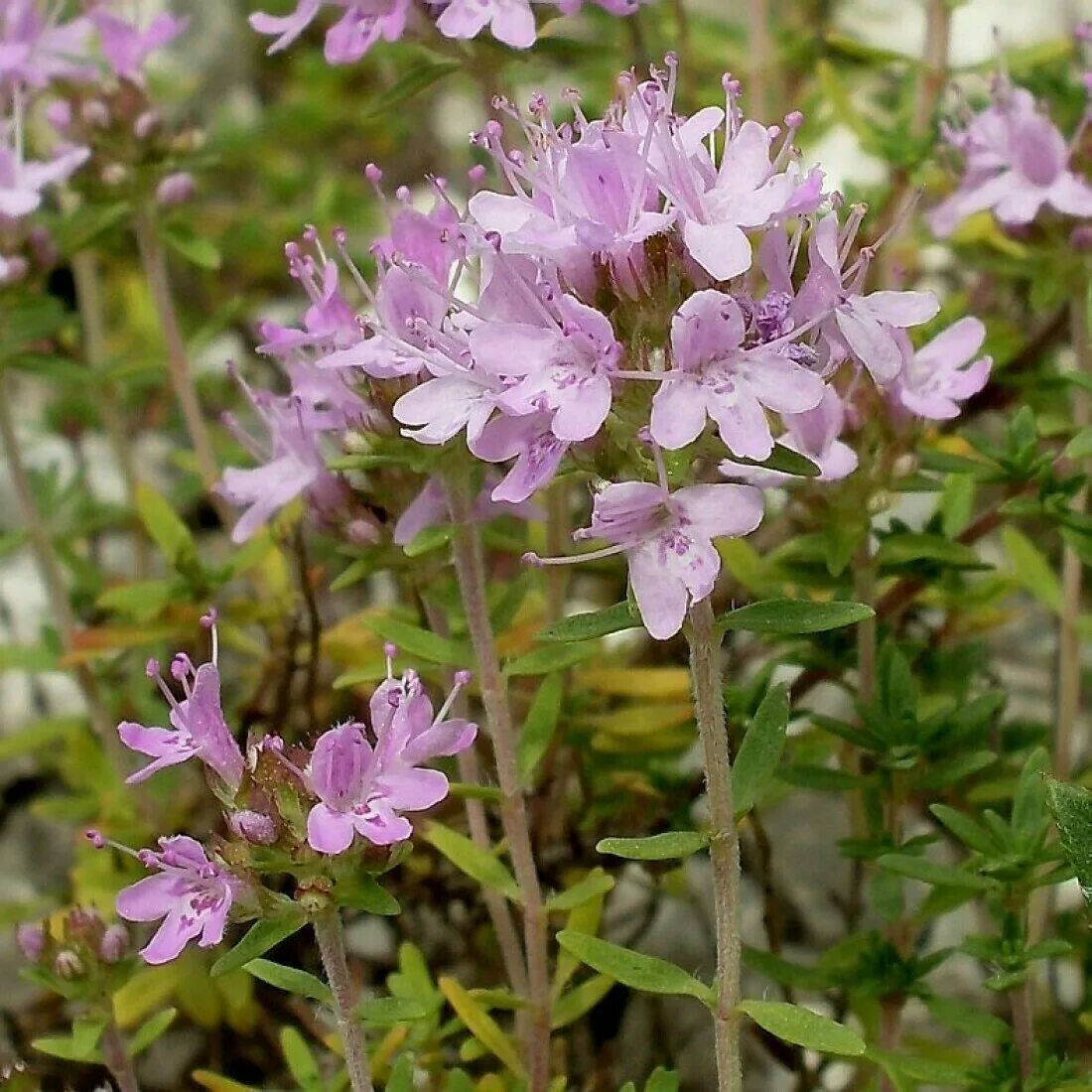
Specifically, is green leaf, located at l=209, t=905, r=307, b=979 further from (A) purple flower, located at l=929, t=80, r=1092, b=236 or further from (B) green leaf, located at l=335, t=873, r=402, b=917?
(A) purple flower, located at l=929, t=80, r=1092, b=236

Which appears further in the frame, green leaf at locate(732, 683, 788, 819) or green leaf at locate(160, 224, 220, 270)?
green leaf at locate(160, 224, 220, 270)

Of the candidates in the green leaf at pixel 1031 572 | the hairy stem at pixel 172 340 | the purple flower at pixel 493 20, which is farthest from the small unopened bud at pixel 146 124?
the green leaf at pixel 1031 572

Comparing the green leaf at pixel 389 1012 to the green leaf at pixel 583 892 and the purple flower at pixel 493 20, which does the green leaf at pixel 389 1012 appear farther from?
the purple flower at pixel 493 20

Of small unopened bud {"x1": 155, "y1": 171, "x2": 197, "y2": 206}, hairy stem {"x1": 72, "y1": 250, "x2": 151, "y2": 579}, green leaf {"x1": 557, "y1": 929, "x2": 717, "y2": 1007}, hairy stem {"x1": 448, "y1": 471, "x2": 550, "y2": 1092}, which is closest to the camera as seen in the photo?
green leaf {"x1": 557, "y1": 929, "x2": 717, "y2": 1007}

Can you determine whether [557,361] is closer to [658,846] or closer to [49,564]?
[658,846]

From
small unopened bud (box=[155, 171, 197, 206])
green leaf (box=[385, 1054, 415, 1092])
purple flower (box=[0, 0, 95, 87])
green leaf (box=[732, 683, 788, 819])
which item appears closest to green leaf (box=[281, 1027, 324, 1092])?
green leaf (box=[385, 1054, 415, 1092])

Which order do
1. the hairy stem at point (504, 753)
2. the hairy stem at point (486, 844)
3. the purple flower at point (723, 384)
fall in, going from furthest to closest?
1. the hairy stem at point (486, 844)
2. the hairy stem at point (504, 753)
3. the purple flower at point (723, 384)
